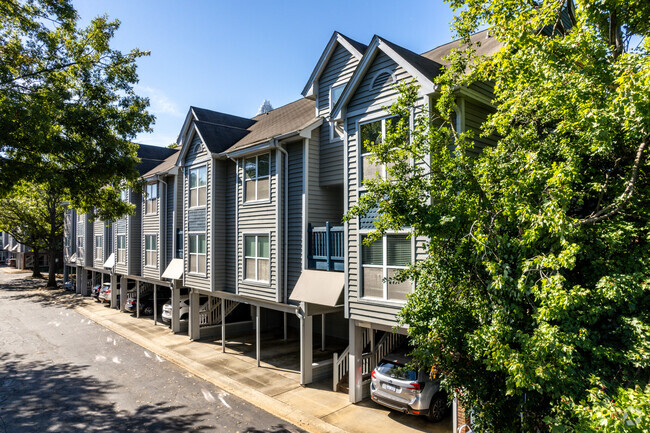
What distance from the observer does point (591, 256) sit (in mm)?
5559

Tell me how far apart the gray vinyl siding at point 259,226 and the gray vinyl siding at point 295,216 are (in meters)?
0.60

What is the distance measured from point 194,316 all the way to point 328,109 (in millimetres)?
12235

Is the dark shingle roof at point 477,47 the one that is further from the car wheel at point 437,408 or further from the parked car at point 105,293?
the parked car at point 105,293

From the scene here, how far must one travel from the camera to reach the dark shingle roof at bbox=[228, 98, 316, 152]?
612 inches

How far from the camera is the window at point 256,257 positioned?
1510 cm

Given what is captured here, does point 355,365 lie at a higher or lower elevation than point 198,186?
lower

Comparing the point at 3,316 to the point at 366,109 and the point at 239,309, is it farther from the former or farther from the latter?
the point at 366,109

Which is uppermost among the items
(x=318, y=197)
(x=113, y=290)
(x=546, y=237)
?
(x=318, y=197)

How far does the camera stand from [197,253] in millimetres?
18531

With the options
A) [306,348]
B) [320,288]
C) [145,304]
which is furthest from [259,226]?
[145,304]

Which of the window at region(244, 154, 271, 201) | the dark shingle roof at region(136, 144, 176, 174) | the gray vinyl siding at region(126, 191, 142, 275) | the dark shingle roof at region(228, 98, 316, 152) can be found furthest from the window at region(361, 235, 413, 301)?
the dark shingle roof at region(136, 144, 176, 174)

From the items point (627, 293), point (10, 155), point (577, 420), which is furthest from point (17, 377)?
point (627, 293)

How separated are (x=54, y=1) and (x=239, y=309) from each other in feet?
51.9

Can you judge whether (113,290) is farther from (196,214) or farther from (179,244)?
(196,214)
